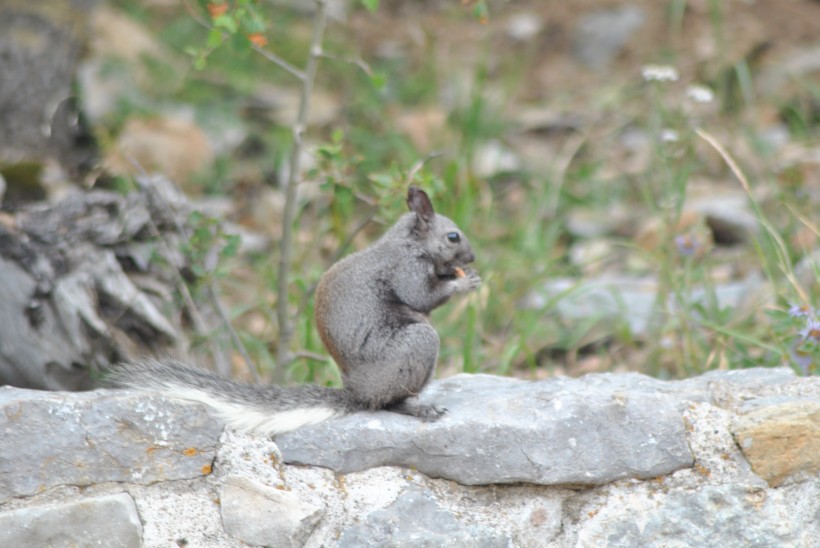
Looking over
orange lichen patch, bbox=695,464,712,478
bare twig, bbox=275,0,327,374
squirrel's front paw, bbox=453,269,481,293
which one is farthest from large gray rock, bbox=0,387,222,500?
orange lichen patch, bbox=695,464,712,478

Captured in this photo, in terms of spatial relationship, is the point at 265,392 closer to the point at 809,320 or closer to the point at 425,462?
the point at 425,462

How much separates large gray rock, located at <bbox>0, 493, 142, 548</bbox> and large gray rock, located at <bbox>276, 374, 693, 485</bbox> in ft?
1.17

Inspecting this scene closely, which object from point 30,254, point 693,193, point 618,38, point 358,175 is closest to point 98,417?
point 30,254

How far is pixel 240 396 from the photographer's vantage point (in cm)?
234

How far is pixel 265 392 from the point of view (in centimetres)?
237

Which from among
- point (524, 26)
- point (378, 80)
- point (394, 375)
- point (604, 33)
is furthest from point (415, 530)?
point (524, 26)

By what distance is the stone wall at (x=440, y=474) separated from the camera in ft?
7.10

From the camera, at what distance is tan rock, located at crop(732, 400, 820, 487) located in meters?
2.28

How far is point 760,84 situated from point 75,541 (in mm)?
5686

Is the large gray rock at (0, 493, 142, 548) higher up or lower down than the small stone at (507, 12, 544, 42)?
lower down

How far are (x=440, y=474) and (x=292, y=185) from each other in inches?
43.2

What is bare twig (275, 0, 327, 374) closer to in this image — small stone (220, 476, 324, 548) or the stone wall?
the stone wall

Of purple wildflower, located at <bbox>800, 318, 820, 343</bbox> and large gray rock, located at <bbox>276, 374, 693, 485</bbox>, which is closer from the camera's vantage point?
large gray rock, located at <bbox>276, 374, 693, 485</bbox>

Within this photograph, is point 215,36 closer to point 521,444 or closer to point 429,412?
point 429,412
